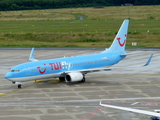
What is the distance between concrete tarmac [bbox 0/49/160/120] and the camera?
35.0 metres

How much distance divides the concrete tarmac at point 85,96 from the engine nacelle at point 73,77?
2.74 ft

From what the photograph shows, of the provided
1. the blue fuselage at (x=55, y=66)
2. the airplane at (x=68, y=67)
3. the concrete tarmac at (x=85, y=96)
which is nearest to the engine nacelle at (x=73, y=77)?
the airplane at (x=68, y=67)

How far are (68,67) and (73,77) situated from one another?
229cm

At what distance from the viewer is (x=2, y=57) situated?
76688 mm

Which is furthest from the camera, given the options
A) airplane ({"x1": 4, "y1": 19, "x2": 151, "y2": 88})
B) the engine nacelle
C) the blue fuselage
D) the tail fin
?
the tail fin

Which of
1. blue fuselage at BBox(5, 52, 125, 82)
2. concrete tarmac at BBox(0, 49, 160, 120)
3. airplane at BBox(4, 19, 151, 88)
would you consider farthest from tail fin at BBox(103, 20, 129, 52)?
concrete tarmac at BBox(0, 49, 160, 120)

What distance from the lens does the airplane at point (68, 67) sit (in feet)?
152

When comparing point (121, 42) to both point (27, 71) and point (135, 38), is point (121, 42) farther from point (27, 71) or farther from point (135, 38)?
point (135, 38)

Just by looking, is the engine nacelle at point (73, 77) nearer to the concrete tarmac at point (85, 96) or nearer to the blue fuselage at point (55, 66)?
the concrete tarmac at point (85, 96)

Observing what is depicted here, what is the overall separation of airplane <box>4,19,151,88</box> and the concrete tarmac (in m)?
1.41

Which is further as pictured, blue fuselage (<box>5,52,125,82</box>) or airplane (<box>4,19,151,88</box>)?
airplane (<box>4,19,151,88</box>)

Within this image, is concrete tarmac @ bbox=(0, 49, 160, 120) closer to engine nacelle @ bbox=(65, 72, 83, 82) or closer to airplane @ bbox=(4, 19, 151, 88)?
engine nacelle @ bbox=(65, 72, 83, 82)

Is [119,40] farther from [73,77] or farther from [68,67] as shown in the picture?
[73,77]

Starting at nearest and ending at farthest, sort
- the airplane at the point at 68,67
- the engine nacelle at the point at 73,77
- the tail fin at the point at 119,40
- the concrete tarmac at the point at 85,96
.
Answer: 1. the concrete tarmac at the point at 85,96
2. the airplane at the point at 68,67
3. the engine nacelle at the point at 73,77
4. the tail fin at the point at 119,40
